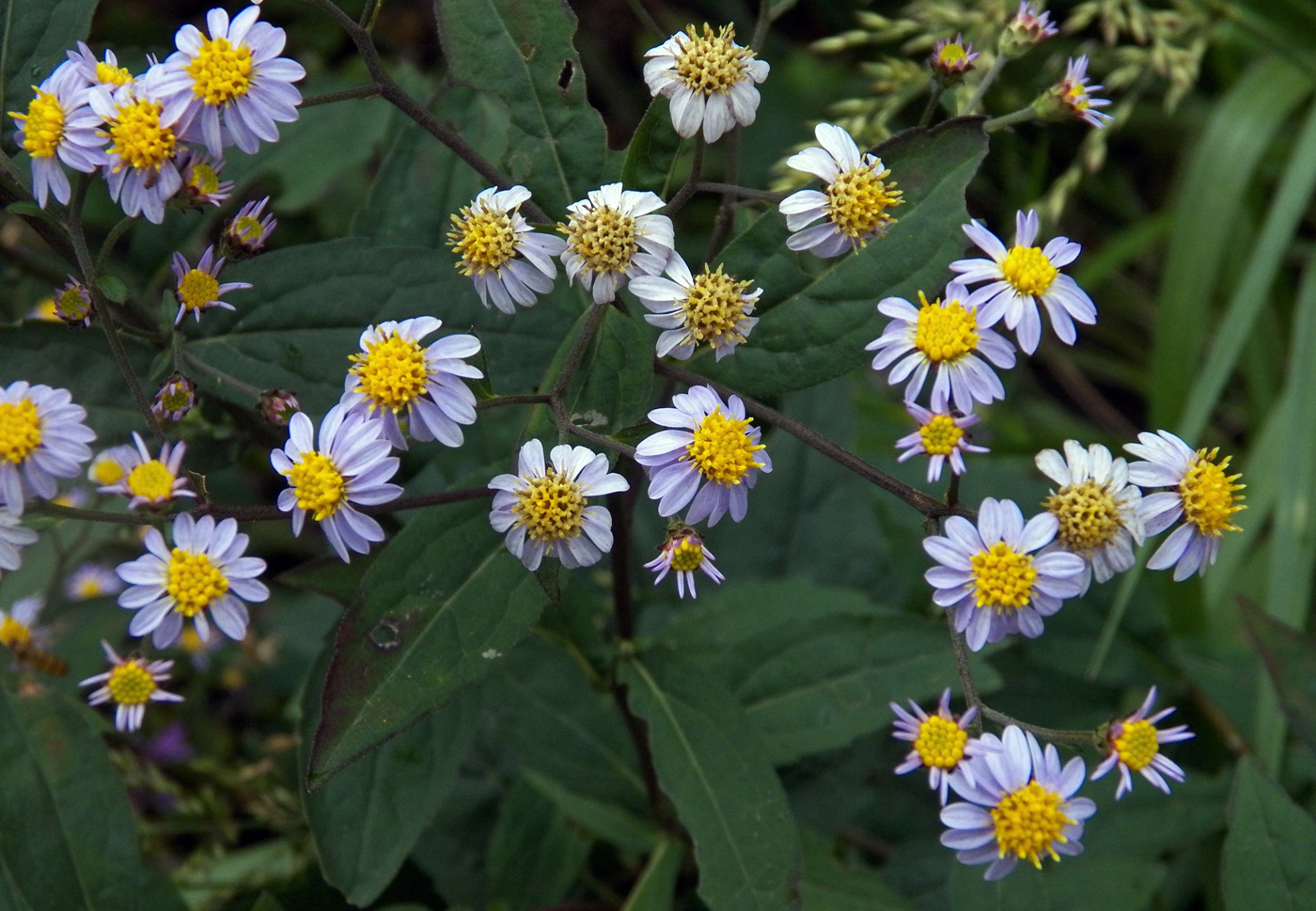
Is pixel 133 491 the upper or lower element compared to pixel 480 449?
lower

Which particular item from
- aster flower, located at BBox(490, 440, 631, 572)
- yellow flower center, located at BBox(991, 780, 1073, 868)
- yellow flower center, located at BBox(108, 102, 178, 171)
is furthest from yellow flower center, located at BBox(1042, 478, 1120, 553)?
yellow flower center, located at BBox(108, 102, 178, 171)

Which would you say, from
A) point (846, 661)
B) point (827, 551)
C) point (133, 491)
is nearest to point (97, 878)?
point (133, 491)

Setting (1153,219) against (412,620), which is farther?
(1153,219)

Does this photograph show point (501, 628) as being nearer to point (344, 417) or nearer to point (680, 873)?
point (344, 417)

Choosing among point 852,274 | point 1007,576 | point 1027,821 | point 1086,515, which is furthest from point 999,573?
point 852,274

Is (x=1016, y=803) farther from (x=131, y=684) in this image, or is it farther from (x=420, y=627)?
(x=131, y=684)
